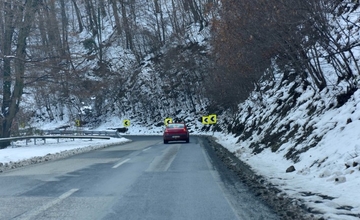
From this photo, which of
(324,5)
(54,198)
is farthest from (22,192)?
(324,5)

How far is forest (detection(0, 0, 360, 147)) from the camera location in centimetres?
1593

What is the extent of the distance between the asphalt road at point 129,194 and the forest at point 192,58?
5.29m

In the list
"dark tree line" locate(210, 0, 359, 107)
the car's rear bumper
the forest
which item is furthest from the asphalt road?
the car's rear bumper

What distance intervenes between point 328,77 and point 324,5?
5487 millimetres

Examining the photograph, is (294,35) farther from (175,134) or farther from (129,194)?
(175,134)

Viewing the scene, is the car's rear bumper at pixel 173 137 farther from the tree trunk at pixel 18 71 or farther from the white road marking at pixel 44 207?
the white road marking at pixel 44 207

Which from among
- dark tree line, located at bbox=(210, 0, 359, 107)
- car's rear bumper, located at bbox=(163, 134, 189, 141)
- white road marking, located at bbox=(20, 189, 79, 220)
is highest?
dark tree line, located at bbox=(210, 0, 359, 107)

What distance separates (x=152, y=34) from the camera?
→ 73.9m

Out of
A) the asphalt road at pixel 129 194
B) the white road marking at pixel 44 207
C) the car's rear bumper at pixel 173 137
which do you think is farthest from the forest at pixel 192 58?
the white road marking at pixel 44 207

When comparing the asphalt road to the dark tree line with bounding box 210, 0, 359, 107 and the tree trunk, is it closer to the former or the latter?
the dark tree line with bounding box 210, 0, 359, 107

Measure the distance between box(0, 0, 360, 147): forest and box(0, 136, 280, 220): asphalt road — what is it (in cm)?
529

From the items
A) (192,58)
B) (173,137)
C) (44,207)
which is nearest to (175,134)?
(173,137)

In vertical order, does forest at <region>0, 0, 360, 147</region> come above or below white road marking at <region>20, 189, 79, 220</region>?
above

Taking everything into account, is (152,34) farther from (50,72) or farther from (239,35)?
(239,35)
